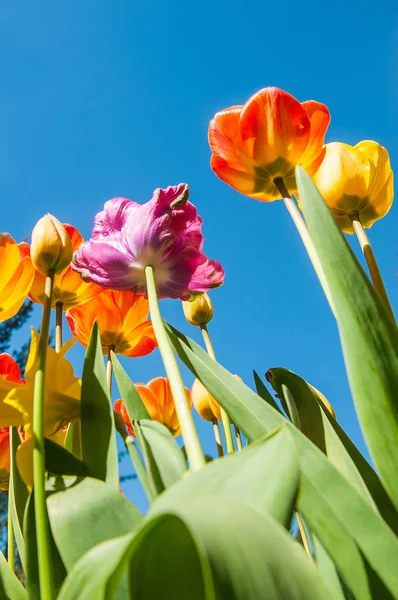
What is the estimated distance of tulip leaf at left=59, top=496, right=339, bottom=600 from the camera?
221 millimetres

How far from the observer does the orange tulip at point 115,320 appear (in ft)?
2.84

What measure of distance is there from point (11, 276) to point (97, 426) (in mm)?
263

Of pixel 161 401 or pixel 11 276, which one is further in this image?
pixel 161 401

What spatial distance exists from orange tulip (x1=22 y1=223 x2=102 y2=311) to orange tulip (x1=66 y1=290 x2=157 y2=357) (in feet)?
0.05

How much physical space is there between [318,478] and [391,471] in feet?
0.26

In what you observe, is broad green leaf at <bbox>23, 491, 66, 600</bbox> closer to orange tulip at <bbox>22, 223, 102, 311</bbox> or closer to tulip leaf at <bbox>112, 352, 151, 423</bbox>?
tulip leaf at <bbox>112, 352, 151, 423</bbox>

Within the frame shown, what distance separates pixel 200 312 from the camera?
99cm

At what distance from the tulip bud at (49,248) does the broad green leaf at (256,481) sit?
Result: 0.37m

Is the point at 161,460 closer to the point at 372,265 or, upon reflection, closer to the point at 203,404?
the point at 372,265

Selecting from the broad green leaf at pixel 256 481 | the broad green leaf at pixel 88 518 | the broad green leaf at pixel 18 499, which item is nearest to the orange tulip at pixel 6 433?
the broad green leaf at pixel 18 499

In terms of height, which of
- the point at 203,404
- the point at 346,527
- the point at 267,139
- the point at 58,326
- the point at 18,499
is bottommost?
the point at 346,527

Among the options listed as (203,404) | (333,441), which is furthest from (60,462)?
(203,404)

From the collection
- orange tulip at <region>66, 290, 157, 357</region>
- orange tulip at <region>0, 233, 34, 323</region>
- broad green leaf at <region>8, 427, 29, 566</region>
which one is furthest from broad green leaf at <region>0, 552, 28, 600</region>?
orange tulip at <region>66, 290, 157, 357</region>

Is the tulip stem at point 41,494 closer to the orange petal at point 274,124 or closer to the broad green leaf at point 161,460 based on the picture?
the broad green leaf at point 161,460
